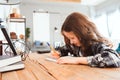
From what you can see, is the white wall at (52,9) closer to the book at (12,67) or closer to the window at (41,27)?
the window at (41,27)

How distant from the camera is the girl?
2.72 feet

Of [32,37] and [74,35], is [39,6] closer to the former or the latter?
[32,37]

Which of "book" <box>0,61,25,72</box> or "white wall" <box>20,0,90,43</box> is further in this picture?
"white wall" <box>20,0,90,43</box>

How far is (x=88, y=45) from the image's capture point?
102 cm

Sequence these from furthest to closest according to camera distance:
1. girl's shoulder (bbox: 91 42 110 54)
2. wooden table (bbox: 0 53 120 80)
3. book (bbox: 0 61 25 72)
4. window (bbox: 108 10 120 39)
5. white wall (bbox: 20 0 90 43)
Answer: white wall (bbox: 20 0 90 43) < window (bbox: 108 10 120 39) < girl's shoulder (bbox: 91 42 110 54) < book (bbox: 0 61 25 72) < wooden table (bbox: 0 53 120 80)

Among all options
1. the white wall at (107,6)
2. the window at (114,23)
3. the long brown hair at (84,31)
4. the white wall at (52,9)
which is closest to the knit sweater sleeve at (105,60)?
the long brown hair at (84,31)

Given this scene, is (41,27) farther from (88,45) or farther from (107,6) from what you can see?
(88,45)

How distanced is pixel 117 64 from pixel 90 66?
5.0 inches

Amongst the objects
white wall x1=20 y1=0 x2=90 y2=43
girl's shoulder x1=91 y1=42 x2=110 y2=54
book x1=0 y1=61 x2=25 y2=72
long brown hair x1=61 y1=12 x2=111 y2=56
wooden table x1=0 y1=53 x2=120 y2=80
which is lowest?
wooden table x1=0 y1=53 x2=120 y2=80

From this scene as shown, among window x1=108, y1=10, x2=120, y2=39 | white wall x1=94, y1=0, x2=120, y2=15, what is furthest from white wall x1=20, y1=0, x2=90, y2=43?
window x1=108, y1=10, x2=120, y2=39

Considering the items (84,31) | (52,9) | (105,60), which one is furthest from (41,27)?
(105,60)

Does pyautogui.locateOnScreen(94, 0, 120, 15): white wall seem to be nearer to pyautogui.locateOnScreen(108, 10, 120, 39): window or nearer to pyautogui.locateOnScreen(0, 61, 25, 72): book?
pyautogui.locateOnScreen(108, 10, 120, 39): window

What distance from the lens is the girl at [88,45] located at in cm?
83

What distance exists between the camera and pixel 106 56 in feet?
2.72
